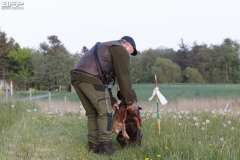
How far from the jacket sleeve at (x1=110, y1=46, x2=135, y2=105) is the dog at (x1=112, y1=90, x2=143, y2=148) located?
379mm

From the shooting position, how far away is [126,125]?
536 cm

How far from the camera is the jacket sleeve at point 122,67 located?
4793 millimetres

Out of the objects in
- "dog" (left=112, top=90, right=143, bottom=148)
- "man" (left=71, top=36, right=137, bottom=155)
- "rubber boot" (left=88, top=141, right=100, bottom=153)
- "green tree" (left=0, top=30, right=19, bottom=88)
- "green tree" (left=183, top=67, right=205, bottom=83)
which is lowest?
"rubber boot" (left=88, top=141, right=100, bottom=153)

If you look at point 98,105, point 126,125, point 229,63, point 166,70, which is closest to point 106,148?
point 126,125

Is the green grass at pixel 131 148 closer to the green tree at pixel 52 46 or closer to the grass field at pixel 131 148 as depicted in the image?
the grass field at pixel 131 148

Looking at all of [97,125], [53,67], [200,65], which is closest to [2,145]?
[97,125]

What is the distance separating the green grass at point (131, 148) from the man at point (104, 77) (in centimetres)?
46

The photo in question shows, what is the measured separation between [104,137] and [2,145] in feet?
5.67

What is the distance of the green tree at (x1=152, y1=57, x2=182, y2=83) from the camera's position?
2783 inches

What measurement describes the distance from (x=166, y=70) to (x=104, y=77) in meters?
67.5

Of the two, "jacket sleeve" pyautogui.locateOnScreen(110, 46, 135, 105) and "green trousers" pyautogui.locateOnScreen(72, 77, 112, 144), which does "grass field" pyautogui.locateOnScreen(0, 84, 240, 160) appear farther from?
"jacket sleeve" pyautogui.locateOnScreen(110, 46, 135, 105)

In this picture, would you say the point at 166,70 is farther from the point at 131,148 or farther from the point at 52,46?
the point at 131,148

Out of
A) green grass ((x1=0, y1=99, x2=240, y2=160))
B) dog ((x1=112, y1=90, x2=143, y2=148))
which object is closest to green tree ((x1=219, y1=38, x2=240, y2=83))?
green grass ((x1=0, y1=99, x2=240, y2=160))

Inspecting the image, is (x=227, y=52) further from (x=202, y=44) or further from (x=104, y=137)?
(x=104, y=137)
